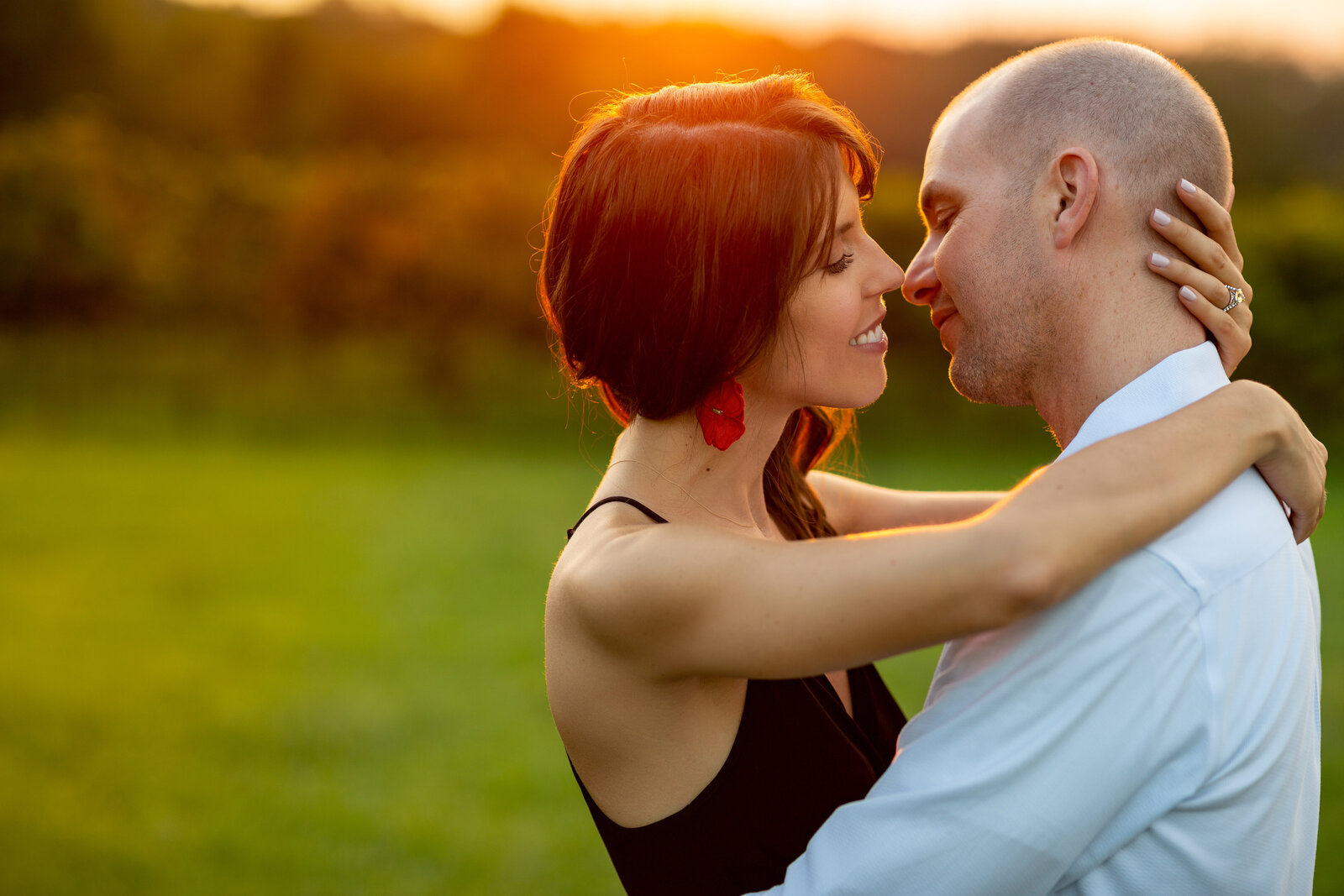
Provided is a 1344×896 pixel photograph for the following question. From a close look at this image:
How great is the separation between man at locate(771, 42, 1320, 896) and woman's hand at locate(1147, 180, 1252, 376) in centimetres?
3

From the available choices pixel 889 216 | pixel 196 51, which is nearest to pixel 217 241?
pixel 889 216

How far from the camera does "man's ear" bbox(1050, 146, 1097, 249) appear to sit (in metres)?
2.31

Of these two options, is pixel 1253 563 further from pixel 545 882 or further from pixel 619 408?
pixel 545 882

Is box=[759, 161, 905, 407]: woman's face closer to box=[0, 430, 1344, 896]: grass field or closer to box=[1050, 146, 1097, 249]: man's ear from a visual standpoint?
box=[1050, 146, 1097, 249]: man's ear

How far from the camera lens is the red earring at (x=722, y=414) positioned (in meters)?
2.63

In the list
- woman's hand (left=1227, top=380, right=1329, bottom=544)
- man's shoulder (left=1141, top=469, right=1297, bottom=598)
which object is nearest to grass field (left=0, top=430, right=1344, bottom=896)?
woman's hand (left=1227, top=380, right=1329, bottom=544)

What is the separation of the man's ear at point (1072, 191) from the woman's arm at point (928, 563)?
46 centimetres

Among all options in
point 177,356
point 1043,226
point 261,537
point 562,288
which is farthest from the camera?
point 177,356

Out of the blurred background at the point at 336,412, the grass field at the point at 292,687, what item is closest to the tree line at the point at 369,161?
the blurred background at the point at 336,412

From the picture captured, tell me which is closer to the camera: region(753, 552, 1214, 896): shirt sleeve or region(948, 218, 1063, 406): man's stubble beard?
region(753, 552, 1214, 896): shirt sleeve

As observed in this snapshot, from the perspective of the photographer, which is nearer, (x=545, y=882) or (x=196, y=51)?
(x=545, y=882)

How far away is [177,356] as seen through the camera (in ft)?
69.4

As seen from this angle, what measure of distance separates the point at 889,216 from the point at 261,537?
1084cm

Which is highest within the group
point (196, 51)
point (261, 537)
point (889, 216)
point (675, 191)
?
point (196, 51)
